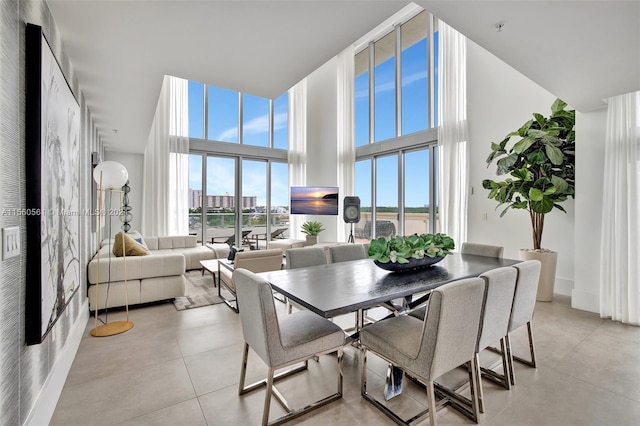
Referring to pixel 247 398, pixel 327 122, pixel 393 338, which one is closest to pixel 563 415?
pixel 393 338

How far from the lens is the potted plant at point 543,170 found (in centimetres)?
358

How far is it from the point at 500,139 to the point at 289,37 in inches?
152

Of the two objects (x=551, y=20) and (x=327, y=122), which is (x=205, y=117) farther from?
(x=551, y=20)

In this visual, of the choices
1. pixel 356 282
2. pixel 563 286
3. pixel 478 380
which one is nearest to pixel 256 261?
pixel 356 282

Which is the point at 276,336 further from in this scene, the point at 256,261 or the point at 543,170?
the point at 543,170

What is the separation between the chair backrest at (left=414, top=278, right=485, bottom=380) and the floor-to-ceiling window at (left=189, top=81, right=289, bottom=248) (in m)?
5.86

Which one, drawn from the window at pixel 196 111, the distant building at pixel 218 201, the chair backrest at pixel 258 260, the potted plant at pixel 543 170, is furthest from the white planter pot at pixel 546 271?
the window at pixel 196 111

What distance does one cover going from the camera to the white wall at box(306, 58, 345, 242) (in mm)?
7633

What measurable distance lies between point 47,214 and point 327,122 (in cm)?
693

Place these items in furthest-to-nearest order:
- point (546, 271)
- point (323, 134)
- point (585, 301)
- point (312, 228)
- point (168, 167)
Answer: point (323, 134) → point (312, 228) → point (168, 167) → point (546, 271) → point (585, 301)

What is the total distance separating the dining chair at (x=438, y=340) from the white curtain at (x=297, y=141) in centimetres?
646

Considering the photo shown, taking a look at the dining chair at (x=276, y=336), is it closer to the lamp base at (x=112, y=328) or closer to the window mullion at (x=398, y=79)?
the lamp base at (x=112, y=328)

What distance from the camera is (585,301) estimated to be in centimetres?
A: 348

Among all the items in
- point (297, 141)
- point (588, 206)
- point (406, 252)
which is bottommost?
point (406, 252)
